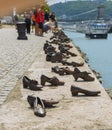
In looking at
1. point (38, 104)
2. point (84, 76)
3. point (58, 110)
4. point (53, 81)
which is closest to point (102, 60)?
point (84, 76)

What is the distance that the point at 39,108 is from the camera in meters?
6.14

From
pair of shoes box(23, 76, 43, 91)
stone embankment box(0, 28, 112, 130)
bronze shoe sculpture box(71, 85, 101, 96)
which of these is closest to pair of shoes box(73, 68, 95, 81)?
stone embankment box(0, 28, 112, 130)

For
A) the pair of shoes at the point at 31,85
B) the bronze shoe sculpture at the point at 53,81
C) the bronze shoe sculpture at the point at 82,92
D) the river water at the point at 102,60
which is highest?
the bronze shoe sculpture at the point at 82,92

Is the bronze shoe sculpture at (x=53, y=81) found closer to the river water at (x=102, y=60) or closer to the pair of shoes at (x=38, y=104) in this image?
the pair of shoes at (x=38, y=104)

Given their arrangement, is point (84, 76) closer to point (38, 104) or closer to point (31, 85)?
point (31, 85)

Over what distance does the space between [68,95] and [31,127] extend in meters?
2.33

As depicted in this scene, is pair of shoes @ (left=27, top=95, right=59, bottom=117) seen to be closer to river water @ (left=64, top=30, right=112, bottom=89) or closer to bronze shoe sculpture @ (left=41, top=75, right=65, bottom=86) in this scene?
bronze shoe sculpture @ (left=41, top=75, right=65, bottom=86)

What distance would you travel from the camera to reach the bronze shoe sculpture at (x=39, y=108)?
5.90 m

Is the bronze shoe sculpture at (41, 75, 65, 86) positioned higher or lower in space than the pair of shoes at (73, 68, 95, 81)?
higher

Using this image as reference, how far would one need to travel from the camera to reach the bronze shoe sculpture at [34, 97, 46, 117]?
5899mm

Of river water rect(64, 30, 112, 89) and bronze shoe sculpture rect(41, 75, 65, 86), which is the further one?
river water rect(64, 30, 112, 89)

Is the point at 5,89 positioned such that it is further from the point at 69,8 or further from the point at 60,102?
the point at 69,8

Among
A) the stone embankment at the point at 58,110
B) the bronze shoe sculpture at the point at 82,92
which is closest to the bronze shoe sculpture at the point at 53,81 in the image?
the stone embankment at the point at 58,110

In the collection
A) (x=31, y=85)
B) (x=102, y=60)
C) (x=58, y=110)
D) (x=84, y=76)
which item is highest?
(x=58, y=110)
